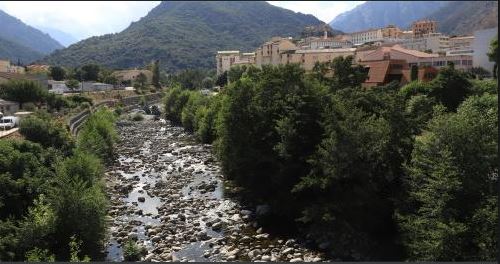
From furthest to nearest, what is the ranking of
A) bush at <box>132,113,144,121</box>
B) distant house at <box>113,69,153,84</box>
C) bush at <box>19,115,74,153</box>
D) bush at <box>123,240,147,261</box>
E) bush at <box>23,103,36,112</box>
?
distant house at <box>113,69,153,84</box>
bush at <box>132,113,144,121</box>
bush at <box>23,103,36,112</box>
bush at <box>19,115,74,153</box>
bush at <box>123,240,147,261</box>

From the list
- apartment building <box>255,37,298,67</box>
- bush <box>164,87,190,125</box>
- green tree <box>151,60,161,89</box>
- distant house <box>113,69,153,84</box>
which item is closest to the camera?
bush <box>164,87,190,125</box>

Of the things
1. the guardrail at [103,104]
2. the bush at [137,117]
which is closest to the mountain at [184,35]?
the guardrail at [103,104]

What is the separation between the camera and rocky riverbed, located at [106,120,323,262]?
17797mm

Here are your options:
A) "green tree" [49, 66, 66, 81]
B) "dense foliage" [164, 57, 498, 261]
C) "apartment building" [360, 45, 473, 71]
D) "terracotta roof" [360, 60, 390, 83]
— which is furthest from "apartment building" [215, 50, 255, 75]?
"dense foliage" [164, 57, 498, 261]

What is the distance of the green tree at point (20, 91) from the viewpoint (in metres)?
43.7

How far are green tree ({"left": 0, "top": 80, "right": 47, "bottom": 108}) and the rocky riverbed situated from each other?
44.8ft

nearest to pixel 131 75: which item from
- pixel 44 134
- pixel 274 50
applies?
Answer: pixel 274 50

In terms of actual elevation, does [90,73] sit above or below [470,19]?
below

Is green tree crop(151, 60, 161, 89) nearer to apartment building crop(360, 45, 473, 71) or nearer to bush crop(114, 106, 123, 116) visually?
bush crop(114, 106, 123, 116)

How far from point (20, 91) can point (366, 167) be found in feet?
125

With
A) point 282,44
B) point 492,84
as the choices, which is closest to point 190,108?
point 282,44

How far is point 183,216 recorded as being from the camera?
22297 mm

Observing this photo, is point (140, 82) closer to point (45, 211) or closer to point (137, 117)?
point (137, 117)

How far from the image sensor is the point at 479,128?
48.8ft
